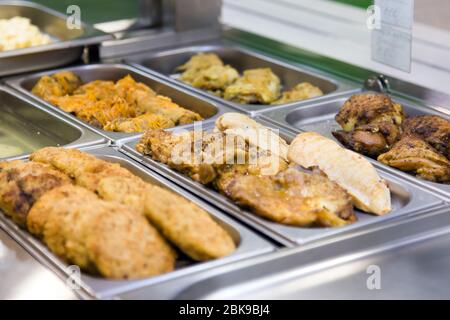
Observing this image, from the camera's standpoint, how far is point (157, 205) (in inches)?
76.0

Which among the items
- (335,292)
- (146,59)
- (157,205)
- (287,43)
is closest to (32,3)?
(146,59)

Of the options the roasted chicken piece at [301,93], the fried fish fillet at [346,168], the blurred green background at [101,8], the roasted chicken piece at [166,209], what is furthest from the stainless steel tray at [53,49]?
the fried fish fillet at [346,168]

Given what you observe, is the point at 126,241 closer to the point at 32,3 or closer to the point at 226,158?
the point at 226,158

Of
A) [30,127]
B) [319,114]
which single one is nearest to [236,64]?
[319,114]

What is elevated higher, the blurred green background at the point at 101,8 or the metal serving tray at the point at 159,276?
the blurred green background at the point at 101,8

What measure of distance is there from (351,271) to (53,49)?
189 centimetres

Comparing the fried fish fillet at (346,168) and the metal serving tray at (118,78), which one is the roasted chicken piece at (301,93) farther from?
the fried fish fillet at (346,168)

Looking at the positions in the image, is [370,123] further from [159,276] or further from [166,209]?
[159,276]

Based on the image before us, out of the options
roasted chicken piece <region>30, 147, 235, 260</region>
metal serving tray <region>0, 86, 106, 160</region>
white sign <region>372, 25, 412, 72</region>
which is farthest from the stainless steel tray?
roasted chicken piece <region>30, 147, 235, 260</region>

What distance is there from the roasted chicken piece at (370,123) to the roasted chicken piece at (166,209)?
0.73 m

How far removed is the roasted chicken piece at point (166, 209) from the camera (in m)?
1.89

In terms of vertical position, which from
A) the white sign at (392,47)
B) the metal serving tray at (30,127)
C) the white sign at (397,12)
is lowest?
the metal serving tray at (30,127)
